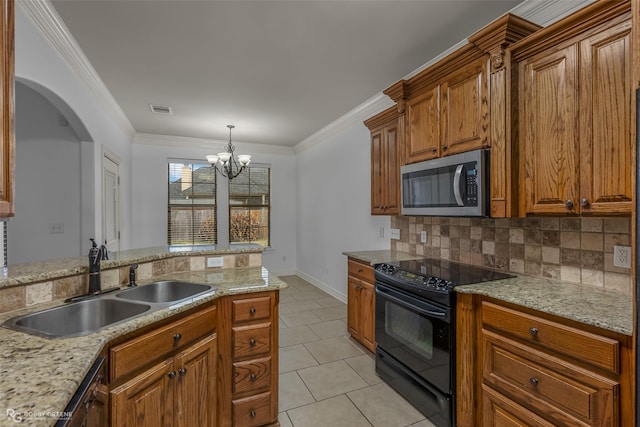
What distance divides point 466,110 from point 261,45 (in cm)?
172

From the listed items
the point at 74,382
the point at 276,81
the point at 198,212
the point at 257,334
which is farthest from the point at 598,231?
the point at 198,212

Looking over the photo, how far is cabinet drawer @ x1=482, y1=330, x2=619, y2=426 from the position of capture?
1296 millimetres

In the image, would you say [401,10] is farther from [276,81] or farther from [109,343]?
[109,343]

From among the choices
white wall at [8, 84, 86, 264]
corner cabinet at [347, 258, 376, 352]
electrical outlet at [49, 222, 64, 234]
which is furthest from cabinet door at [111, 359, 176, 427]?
electrical outlet at [49, 222, 64, 234]

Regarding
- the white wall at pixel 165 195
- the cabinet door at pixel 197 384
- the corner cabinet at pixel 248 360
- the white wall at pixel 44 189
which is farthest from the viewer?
the white wall at pixel 165 195

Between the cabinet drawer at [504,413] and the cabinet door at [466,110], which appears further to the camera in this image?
the cabinet door at [466,110]

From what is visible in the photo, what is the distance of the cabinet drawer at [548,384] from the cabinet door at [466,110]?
127 centimetres

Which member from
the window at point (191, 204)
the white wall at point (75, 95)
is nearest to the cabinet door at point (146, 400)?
the white wall at point (75, 95)

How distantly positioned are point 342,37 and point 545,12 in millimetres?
1371

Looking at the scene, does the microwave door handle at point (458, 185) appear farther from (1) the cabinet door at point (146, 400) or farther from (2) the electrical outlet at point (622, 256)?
(1) the cabinet door at point (146, 400)

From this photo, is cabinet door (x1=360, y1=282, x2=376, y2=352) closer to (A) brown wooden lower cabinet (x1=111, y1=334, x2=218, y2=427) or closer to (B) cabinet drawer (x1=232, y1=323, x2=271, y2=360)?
(B) cabinet drawer (x1=232, y1=323, x2=271, y2=360)

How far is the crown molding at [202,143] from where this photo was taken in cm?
548

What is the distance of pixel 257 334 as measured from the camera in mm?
1897

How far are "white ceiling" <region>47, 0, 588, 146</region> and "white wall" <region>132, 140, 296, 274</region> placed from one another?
1.62 metres
